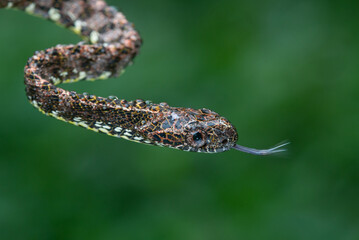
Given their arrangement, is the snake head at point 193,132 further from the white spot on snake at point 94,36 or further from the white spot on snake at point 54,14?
the white spot on snake at point 54,14

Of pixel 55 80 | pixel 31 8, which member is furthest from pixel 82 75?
pixel 31 8

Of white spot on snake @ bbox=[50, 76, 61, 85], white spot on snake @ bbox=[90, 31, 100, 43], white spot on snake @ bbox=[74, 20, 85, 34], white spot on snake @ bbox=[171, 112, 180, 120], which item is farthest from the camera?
white spot on snake @ bbox=[74, 20, 85, 34]

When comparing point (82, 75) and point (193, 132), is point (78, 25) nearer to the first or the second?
point (82, 75)

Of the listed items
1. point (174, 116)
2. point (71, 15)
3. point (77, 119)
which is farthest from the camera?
point (71, 15)

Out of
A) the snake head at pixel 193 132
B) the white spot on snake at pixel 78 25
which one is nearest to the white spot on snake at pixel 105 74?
the white spot on snake at pixel 78 25

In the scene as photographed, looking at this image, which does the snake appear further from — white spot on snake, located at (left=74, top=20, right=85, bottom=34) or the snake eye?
white spot on snake, located at (left=74, top=20, right=85, bottom=34)

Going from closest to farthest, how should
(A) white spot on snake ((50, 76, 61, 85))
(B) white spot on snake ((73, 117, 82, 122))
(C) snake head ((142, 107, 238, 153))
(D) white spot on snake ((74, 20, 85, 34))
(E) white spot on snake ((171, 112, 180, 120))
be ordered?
1. (C) snake head ((142, 107, 238, 153))
2. (E) white spot on snake ((171, 112, 180, 120))
3. (B) white spot on snake ((73, 117, 82, 122))
4. (A) white spot on snake ((50, 76, 61, 85))
5. (D) white spot on snake ((74, 20, 85, 34))

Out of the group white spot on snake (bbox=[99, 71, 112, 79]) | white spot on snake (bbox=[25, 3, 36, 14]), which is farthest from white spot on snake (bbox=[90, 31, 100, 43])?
white spot on snake (bbox=[25, 3, 36, 14])
